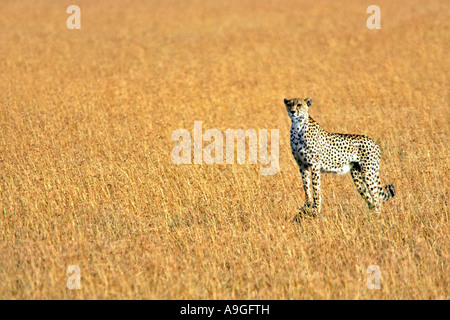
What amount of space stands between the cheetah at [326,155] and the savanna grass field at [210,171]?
0.24 metres

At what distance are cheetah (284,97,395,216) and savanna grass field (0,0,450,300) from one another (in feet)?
0.78

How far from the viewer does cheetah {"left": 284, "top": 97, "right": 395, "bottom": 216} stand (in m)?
6.60

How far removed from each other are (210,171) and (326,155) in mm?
1946

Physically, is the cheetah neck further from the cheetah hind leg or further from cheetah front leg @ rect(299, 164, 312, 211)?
the cheetah hind leg

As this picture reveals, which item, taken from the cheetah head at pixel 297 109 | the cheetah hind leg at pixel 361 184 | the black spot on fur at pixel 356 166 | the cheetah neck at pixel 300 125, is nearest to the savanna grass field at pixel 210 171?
the cheetah hind leg at pixel 361 184

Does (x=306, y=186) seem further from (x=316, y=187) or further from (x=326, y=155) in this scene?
(x=326, y=155)

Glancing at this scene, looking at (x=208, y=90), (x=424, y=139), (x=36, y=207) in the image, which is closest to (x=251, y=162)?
(x=424, y=139)

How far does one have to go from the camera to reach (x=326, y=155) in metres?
6.61

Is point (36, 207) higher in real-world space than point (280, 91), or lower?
lower

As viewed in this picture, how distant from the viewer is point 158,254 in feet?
17.9

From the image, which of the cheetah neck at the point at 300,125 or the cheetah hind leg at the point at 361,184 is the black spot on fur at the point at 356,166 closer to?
the cheetah hind leg at the point at 361,184

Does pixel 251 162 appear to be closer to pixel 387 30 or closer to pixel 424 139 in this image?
pixel 424 139

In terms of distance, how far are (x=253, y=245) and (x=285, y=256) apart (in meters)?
0.44

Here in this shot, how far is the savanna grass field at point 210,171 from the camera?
512 centimetres
